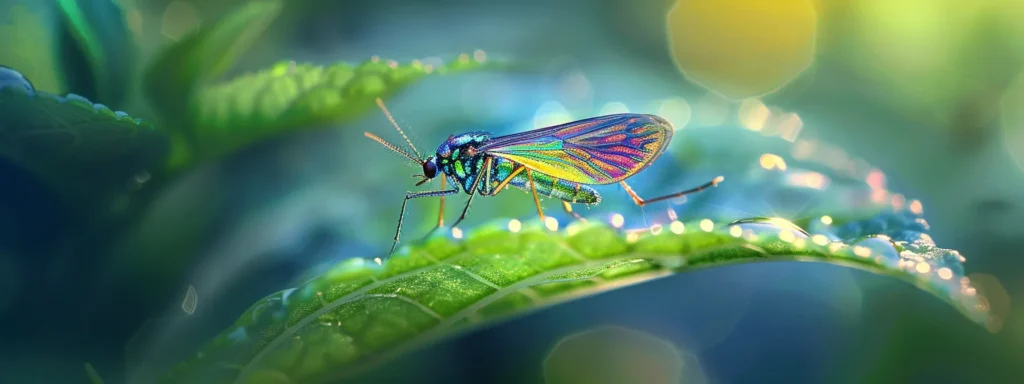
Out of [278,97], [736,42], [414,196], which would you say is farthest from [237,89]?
[736,42]

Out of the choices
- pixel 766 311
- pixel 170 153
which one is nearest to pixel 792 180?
pixel 766 311

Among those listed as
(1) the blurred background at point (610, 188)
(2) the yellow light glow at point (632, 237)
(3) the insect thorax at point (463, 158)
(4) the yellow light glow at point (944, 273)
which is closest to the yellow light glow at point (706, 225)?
(2) the yellow light glow at point (632, 237)

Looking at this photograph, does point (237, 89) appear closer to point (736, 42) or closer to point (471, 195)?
point (471, 195)

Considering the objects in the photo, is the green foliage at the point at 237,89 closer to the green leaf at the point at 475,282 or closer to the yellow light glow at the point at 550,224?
the green leaf at the point at 475,282

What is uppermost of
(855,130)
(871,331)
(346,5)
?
(346,5)

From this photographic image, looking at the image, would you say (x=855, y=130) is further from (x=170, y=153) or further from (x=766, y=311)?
(x=170, y=153)

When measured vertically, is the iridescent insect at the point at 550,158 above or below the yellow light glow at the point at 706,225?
above

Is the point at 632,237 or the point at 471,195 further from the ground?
the point at 471,195
